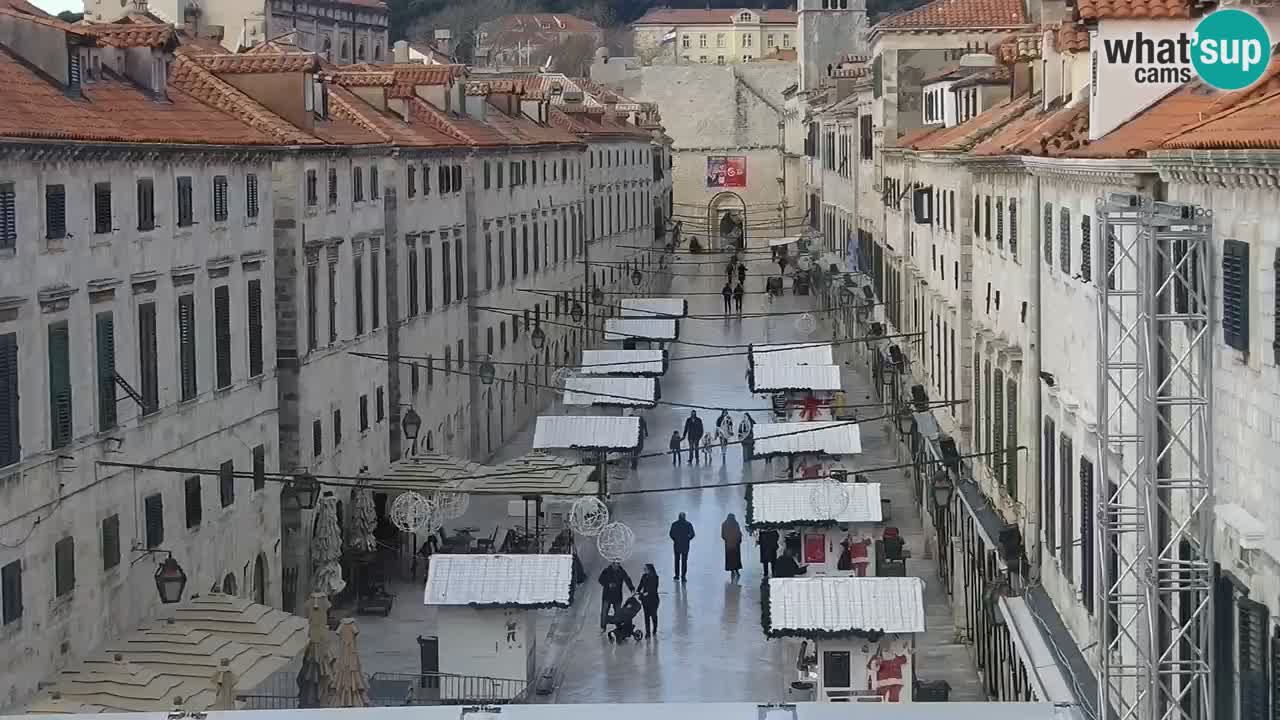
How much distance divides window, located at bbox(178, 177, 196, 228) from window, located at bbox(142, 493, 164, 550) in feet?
13.2

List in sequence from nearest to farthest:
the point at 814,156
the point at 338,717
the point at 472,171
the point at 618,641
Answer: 1. the point at 338,717
2. the point at 618,641
3. the point at 472,171
4. the point at 814,156

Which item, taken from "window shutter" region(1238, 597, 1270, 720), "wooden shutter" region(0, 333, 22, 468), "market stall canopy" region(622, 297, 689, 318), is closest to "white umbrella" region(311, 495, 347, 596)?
"wooden shutter" region(0, 333, 22, 468)

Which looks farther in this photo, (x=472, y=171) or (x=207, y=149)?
(x=472, y=171)

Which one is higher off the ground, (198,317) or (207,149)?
(207,149)

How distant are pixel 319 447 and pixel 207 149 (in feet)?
25.5

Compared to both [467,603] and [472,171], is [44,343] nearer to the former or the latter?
[467,603]

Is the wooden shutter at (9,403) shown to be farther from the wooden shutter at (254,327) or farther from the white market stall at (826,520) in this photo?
the white market stall at (826,520)

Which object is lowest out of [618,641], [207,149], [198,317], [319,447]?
[618,641]

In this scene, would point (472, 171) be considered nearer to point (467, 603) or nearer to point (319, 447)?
point (319, 447)

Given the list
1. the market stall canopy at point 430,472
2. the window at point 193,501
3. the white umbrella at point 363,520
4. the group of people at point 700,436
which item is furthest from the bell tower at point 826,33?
the window at point 193,501

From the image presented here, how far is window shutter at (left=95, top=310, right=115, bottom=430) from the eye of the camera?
88.0ft

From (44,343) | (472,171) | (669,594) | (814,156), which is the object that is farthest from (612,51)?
(44,343)

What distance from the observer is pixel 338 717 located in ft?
49.1

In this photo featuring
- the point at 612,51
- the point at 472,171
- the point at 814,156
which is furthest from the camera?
the point at 612,51
